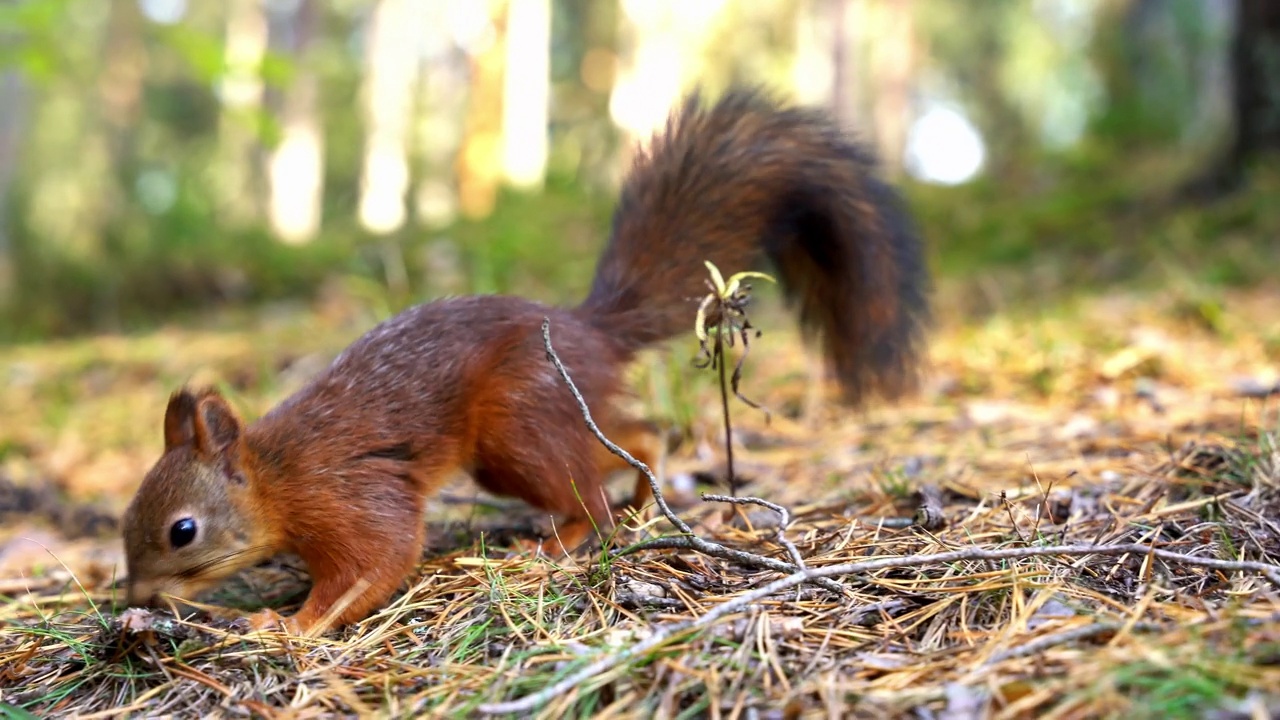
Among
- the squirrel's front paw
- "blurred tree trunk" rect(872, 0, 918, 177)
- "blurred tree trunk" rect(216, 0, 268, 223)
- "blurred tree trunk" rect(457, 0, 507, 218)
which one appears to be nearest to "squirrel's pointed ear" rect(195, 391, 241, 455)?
the squirrel's front paw

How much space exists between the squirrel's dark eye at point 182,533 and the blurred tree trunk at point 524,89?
10866mm

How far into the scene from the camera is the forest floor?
1.32 m

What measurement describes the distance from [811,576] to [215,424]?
1.36 m

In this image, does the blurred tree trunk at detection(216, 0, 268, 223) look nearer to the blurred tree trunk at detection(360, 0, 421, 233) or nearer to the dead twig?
the blurred tree trunk at detection(360, 0, 421, 233)

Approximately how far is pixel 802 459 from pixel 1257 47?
450 centimetres

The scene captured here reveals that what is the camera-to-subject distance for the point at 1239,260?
495 cm

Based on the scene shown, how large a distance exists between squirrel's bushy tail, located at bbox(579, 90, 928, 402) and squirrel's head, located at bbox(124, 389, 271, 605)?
0.97 meters

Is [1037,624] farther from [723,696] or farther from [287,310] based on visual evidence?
[287,310]

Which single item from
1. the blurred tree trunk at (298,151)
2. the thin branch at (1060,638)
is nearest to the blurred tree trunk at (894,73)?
the blurred tree trunk at (298,151)

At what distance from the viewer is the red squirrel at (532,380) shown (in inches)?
80.1

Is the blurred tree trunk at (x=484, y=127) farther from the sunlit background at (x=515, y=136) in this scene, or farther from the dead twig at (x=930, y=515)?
the dead twig at (x=930, y=515)

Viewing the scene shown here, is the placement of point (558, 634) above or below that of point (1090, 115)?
below

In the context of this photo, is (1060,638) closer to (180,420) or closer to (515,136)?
(180,420)

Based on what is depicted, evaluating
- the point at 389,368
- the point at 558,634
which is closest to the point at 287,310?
the point at 389,368
